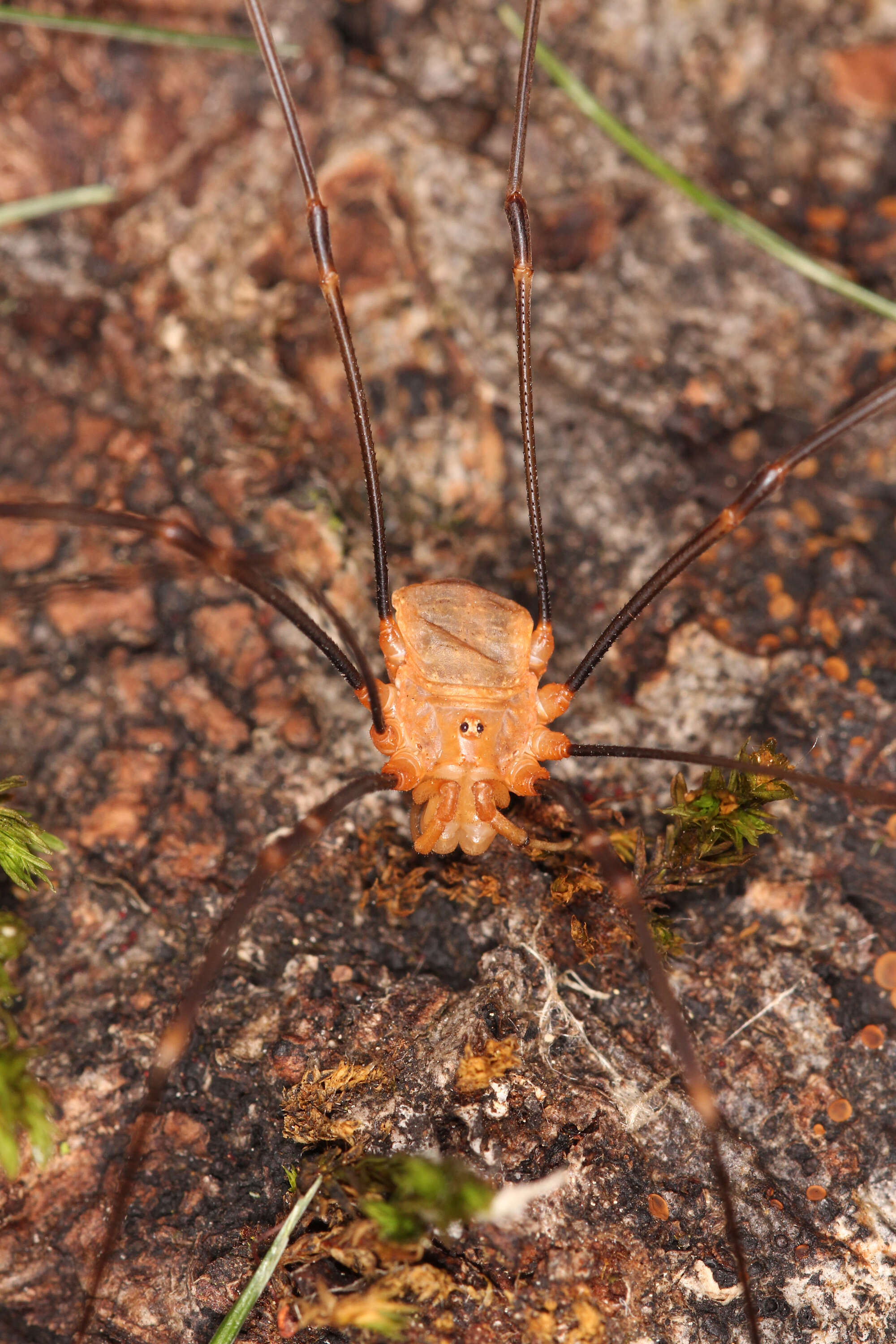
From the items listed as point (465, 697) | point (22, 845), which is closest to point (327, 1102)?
point (22, 845)

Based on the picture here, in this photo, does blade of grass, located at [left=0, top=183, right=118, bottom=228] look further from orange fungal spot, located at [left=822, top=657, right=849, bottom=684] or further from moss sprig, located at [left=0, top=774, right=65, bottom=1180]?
orange fungal spot, located at [left=822, top=657, right=849, bottom=684]

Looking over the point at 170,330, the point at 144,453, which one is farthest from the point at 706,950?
the point at 170,330

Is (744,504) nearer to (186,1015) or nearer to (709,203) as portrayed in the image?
(709,203)

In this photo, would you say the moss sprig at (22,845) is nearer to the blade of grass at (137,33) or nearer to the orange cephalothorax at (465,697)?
the orange cephalothorax at (465,697)

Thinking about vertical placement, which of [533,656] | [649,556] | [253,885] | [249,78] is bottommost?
[253,885]

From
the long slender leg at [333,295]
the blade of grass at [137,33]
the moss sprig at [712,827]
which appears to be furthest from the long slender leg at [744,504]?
the blade of grass at [137,33]

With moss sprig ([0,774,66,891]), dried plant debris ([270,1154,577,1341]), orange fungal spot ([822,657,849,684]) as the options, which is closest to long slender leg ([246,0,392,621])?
moss sprig ([0,774,66,891])

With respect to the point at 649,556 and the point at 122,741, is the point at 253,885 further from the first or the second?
the point at 649,556

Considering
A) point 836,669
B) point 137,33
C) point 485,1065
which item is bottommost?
point 485,1065
